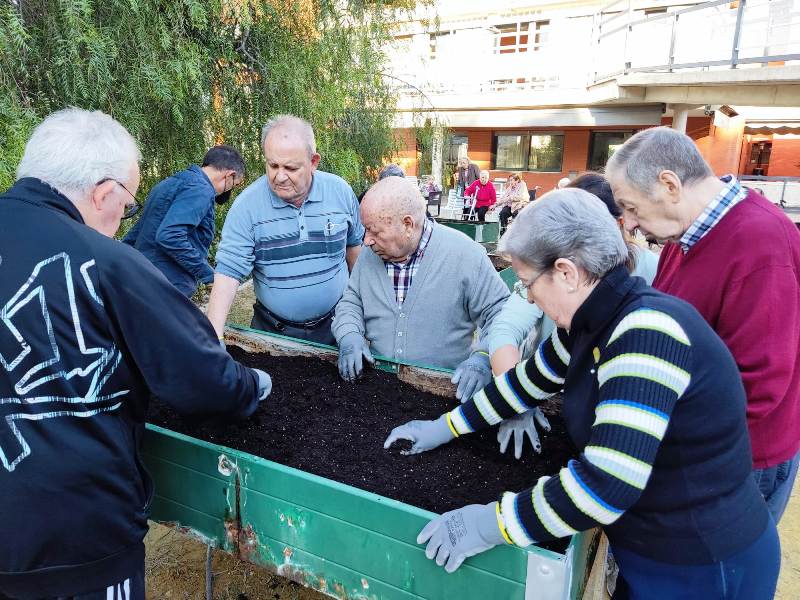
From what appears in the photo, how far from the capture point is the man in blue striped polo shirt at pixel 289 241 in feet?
8.43

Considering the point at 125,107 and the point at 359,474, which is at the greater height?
the point at 125,107

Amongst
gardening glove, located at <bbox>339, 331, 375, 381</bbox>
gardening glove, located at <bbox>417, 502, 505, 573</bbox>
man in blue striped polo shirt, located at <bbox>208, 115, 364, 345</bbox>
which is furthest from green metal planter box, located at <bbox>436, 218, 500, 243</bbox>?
gardening glove, located at <bbox>417, 502, 505, 573</bbox>

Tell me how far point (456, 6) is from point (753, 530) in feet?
65.7

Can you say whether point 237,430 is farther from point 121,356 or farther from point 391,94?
point 391,94

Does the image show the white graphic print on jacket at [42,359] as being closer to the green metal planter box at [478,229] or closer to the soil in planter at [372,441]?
the soil in planter at [372,441]

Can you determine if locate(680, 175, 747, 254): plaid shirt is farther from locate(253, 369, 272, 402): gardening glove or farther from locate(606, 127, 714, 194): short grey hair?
locate(253, 369, 272, 402): gardening glove

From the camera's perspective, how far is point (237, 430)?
1.96m

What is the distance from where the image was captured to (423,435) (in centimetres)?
180

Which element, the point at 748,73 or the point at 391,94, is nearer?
the point at 391,94

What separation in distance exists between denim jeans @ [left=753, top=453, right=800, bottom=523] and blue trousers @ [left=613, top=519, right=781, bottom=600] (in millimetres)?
390

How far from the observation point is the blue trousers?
3.92 feet


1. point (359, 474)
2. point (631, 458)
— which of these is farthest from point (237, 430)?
point (631, 458)

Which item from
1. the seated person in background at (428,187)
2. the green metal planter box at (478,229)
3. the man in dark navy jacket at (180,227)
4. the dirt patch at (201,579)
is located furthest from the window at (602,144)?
the dirt patch at (201,579)

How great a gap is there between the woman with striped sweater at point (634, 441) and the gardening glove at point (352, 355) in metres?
1.10
